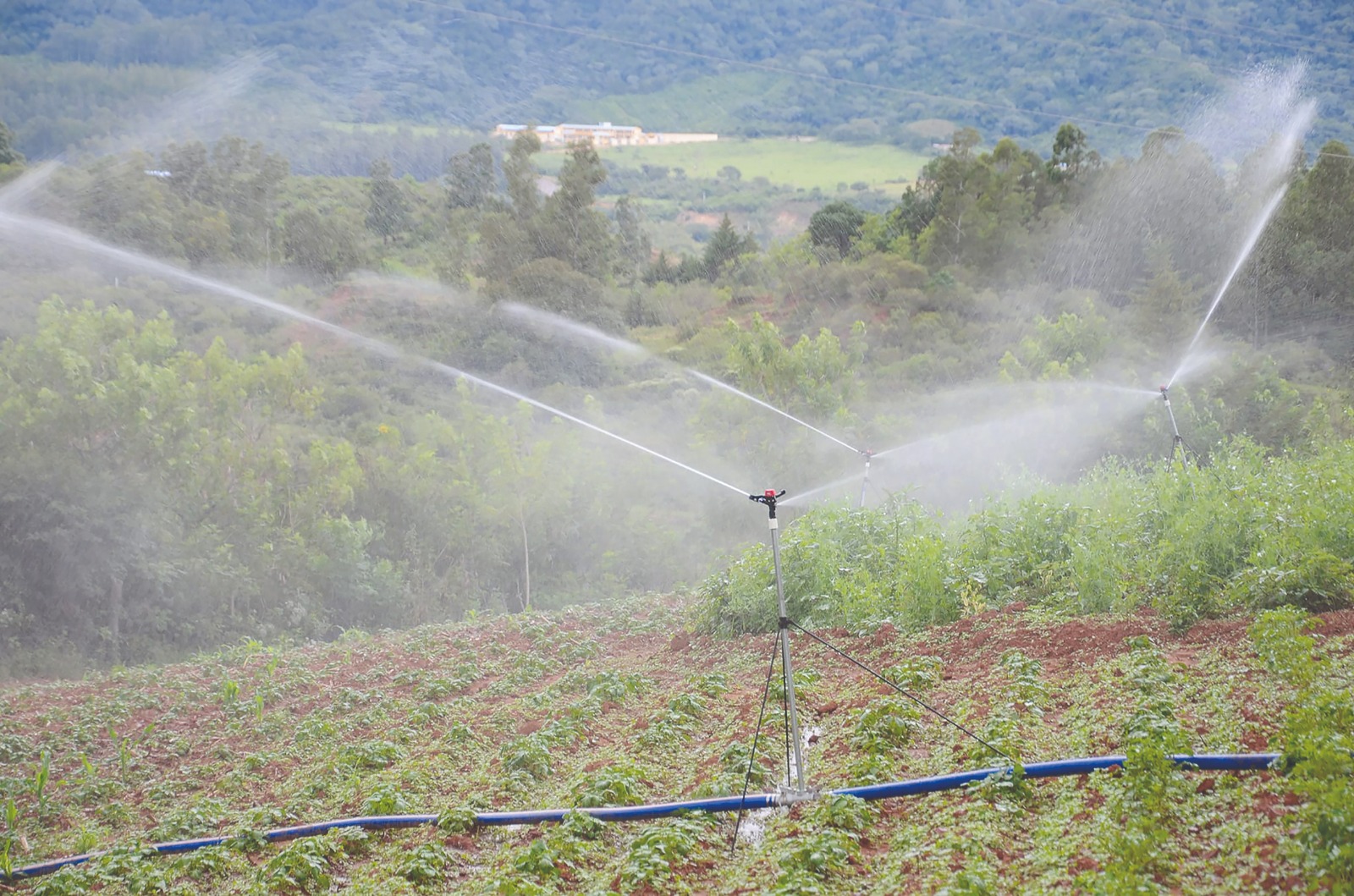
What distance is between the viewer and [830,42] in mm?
96812

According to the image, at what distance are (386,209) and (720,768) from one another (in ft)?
156

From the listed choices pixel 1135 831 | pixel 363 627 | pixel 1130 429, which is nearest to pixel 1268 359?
pixel 1130 429

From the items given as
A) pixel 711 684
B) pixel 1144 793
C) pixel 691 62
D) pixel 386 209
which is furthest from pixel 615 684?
pixel 691 62

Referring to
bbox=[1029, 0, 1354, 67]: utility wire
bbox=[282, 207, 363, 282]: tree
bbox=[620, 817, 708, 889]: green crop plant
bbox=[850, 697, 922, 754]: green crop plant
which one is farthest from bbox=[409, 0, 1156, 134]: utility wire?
bbox=[620, 817, 708, 889]: green crop plant

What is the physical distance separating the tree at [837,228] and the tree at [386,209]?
742 inches

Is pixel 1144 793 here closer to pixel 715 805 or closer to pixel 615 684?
pixel 715 805

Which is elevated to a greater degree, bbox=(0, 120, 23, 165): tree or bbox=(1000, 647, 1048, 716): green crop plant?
bbox=(0, 120, 23, 165): tree

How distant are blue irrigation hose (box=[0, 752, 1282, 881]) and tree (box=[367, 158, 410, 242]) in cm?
4401

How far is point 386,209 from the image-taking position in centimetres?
5056

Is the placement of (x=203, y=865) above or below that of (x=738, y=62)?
below

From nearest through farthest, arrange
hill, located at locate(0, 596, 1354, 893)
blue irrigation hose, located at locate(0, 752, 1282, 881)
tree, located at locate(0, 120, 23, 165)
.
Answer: hill, located at locate(0, 596, 1354, 893)
blue irrigation hose, located at locate(0, 752, 1282, 881)
tree, located at locate(0, 120, 23, 165)

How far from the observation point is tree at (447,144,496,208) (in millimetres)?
52250

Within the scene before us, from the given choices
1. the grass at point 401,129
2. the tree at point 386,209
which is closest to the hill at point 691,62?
the grass at point 401,129

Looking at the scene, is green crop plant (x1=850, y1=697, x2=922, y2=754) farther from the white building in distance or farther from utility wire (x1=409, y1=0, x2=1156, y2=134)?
the white building in distance
